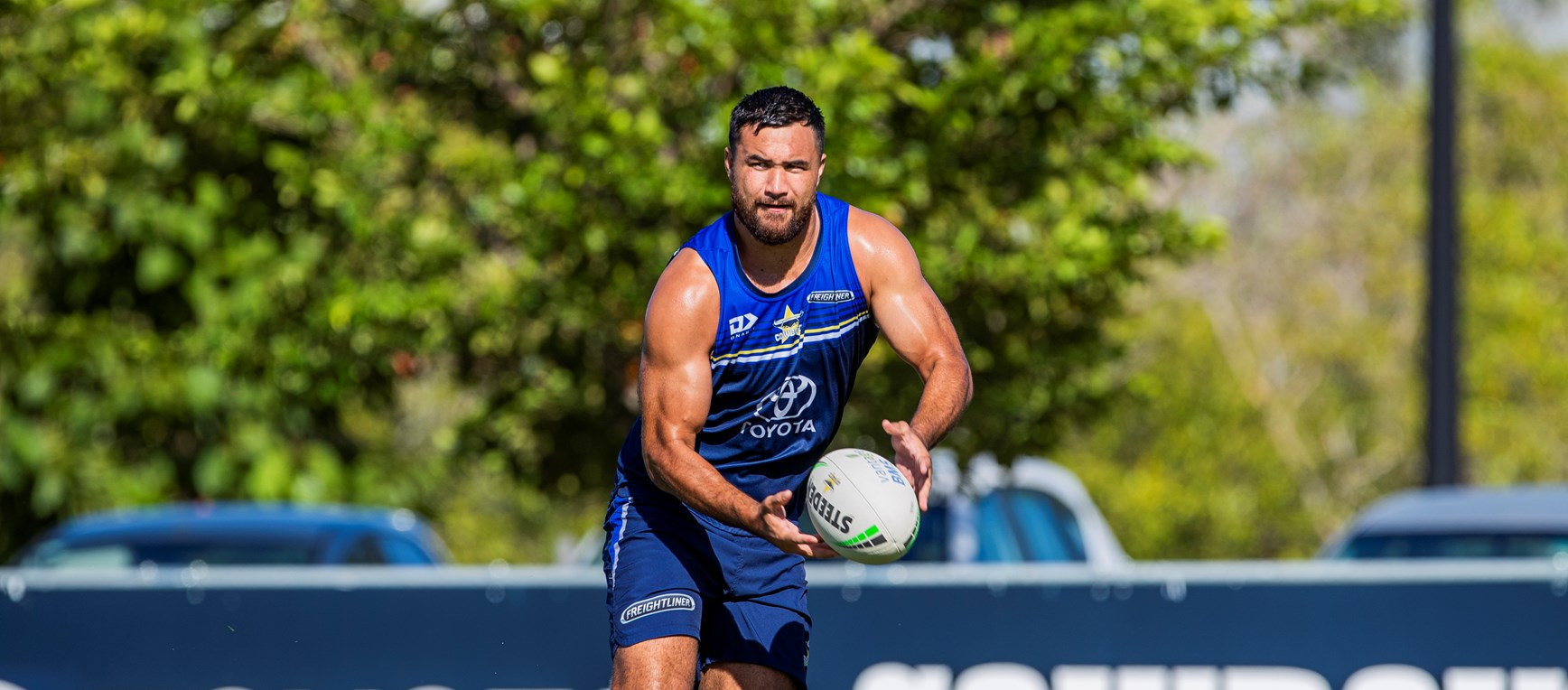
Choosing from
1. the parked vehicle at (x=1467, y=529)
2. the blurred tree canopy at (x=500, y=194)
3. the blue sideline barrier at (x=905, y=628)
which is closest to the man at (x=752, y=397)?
the blue sideline barrier at (x=905, y=628)

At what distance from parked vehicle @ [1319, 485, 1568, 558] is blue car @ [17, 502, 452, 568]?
4.89 meters

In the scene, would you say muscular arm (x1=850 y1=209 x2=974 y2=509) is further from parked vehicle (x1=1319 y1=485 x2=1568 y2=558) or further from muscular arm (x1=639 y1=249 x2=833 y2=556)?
→ parked vehicle (x1=1319 y1=485 x2=1568 y2=558)

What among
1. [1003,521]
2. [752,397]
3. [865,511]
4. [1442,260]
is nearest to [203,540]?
[1003,521]

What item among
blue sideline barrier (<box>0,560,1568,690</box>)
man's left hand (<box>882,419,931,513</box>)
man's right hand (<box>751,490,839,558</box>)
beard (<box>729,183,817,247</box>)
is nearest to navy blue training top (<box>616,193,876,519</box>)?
beard (<box>729,183,817,247</box>)

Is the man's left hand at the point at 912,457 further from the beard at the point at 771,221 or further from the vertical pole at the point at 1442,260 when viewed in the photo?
the vertical pole at the point at 1442,260

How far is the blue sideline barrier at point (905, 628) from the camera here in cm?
754

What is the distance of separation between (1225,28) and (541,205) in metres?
3.54

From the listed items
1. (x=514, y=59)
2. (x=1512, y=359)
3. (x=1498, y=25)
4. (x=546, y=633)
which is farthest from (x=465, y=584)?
(x=1498, y=25)

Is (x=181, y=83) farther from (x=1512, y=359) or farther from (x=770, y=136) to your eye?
(x=1512, y=359)

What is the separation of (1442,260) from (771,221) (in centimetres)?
1011

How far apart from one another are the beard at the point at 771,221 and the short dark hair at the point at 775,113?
0.48 ft

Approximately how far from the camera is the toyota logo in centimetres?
507

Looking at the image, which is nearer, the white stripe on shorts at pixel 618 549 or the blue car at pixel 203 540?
the white stripe on shorts at pixel 618 549

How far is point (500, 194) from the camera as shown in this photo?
31.6ft
